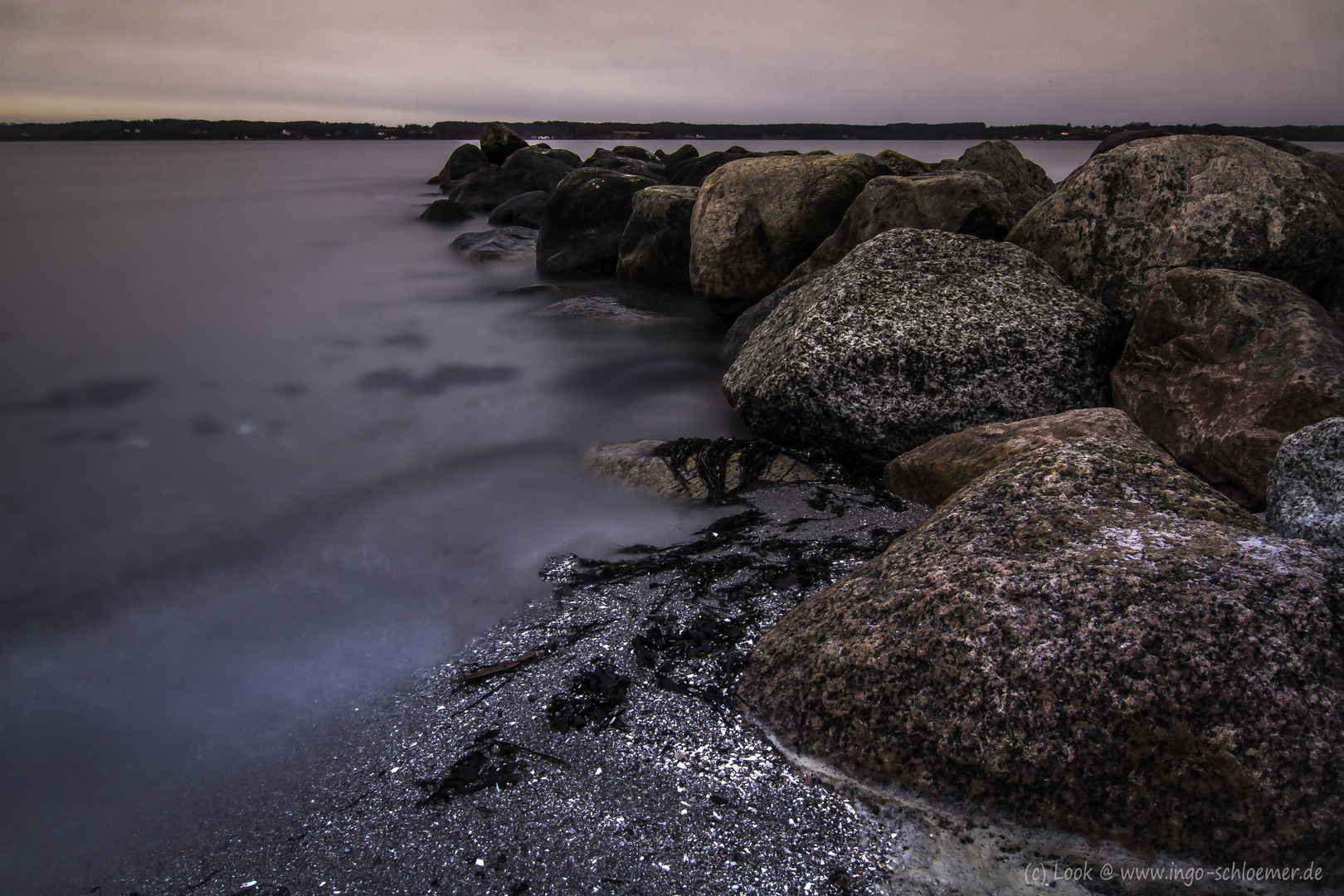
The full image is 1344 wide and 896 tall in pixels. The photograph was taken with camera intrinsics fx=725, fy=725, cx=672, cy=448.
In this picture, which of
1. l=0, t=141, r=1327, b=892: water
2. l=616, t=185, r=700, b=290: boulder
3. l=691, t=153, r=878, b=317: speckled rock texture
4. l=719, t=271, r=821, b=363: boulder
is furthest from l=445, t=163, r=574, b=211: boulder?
l=719, t=271, r=821, b=363: boulder

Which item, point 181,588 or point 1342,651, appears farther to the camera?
point 181,588

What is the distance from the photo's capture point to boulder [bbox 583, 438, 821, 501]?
Answer: 354 cm

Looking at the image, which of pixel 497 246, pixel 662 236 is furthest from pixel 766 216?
pixel 497 246

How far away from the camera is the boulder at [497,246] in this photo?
10820 mm

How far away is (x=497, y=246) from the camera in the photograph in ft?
36.6

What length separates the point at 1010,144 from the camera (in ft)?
28.2

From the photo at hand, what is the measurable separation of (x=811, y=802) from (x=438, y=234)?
570 inches

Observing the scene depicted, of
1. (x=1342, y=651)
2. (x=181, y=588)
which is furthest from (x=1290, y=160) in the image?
(x=181, y=588)

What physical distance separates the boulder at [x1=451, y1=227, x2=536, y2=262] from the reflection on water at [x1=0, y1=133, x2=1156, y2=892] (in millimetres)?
1404

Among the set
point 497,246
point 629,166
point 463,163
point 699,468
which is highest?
point 463,163

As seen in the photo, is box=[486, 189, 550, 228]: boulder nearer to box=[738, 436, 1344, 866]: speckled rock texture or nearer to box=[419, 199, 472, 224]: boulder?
box=[419, 199, 472, 224]: boulder

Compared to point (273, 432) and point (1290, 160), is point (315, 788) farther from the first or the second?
point (1290, 160)

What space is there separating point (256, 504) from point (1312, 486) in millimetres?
4376

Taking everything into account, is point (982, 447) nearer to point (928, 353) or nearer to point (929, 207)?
point (928, 353)
